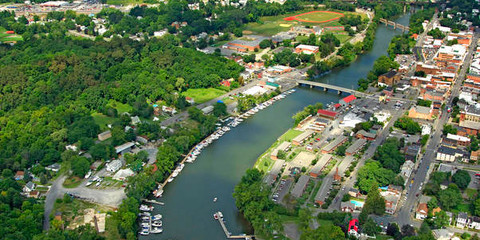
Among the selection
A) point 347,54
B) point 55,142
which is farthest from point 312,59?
point 55,142

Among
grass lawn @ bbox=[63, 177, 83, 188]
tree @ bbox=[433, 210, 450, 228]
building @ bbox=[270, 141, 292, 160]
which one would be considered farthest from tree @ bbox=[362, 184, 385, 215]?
grass lawn @ bbox=[63, 177, 83, 188]

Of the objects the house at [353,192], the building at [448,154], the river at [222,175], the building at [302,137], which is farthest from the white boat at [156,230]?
the building at [448,154]

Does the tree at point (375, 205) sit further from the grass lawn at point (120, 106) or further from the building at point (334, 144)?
the grass lawn at point (120, 106)

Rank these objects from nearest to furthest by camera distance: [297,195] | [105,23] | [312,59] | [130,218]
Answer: [130,218]
[297,195]
[312,59]
[105,23]

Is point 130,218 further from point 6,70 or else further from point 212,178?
point 6,70

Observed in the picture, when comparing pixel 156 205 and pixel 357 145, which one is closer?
pixel 156 205

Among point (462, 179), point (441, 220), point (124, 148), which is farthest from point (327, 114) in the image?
point (124, 148)

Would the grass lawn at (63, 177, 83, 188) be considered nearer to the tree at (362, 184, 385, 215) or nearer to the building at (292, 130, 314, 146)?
the building at (292, 130, 314, 146)
